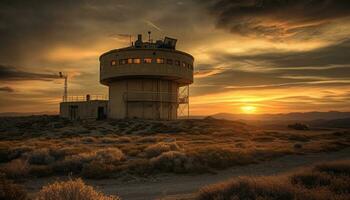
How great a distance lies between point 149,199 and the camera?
9859 millimetres

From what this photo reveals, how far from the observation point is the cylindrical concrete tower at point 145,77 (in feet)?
149

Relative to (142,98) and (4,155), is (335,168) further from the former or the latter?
(142,98)

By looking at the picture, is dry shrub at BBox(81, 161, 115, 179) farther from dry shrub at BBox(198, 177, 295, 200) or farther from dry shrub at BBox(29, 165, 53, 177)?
dry shrub at BBox(198, 177, 295, 200)

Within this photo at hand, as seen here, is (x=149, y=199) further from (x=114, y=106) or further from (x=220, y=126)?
(x=114, y=106)

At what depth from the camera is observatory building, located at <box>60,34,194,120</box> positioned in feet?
149

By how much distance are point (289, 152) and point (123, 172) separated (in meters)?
12.5

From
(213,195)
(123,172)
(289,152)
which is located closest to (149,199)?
(213,195)

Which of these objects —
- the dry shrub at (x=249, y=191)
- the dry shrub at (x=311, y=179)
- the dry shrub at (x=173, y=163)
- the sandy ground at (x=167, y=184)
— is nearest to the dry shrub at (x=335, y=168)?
the dry shrub at (x=311, y=179)

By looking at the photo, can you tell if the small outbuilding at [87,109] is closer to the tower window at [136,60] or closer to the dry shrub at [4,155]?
the tower window at [136,60]

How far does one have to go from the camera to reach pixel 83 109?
53.2 meters

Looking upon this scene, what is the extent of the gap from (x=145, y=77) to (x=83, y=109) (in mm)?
13782

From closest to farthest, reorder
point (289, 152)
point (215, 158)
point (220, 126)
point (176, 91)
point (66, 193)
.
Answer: point (66, 193), point (215, 158), point (289, 152), point (220, 126), point (176, 91)

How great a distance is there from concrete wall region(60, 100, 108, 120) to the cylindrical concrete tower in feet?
7.95

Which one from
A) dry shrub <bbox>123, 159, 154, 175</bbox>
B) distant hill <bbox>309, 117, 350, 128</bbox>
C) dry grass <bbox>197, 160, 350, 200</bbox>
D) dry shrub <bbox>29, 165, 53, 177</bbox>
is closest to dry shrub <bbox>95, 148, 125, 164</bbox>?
dry shrub <bbox>123, 159, 154, 175</bbox>
